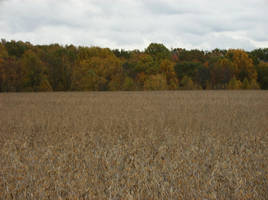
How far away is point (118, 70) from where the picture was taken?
130 feet

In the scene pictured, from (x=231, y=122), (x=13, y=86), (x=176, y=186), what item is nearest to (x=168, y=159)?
(x=176, y=186)

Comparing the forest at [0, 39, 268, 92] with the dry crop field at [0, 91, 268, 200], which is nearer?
the dry crop field at [0, 91, 268, 200]

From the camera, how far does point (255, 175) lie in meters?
3.49

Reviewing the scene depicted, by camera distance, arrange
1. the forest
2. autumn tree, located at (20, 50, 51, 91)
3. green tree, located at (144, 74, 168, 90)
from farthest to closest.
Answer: green tree, located at (144, 74, 168, 90), the forest, autumn tree, located at (20, 50, 51, 91)

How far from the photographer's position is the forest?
1332 inches

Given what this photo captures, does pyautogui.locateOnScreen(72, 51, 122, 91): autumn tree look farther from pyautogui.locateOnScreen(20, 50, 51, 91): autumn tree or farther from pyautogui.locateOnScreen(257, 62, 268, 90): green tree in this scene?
pyautogui.locateOnScreen(257, 62, 268, 90): green tree

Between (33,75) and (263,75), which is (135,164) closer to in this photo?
(33,75)

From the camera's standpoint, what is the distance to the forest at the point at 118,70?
33844 millimetres

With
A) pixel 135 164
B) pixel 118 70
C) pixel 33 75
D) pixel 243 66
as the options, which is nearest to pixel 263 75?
pixel 243 66

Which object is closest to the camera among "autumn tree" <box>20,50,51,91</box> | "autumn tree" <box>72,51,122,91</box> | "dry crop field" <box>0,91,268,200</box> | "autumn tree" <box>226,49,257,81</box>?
"dry crop field" <box>0,91,268,200</box>

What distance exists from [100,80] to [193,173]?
1334 inches

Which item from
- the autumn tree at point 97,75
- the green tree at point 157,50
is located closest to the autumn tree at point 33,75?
the autumn tree at point 97,75

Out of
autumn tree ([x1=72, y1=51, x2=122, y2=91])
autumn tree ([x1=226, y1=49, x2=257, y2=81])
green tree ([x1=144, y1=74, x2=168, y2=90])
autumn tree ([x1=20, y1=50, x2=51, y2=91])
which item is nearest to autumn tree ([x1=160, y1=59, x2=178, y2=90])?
green tree ([x1=144, y1=74, x2=168, y2=90])

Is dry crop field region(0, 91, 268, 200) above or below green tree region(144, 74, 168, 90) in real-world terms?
below
